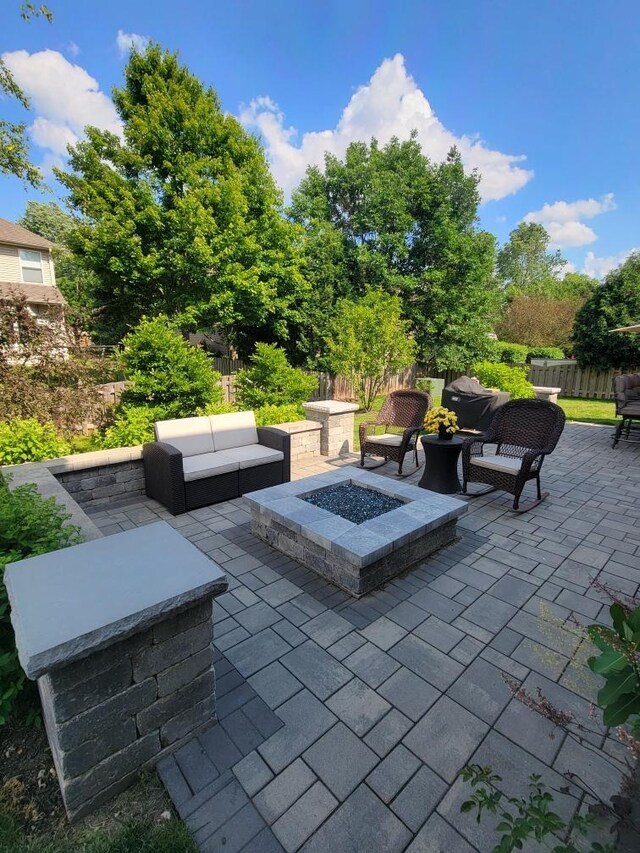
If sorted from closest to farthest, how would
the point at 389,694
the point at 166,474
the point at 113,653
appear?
the point at 113,653, the point at 389,694, the point at 166,474

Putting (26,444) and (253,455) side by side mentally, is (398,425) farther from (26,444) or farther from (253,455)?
(26,444)

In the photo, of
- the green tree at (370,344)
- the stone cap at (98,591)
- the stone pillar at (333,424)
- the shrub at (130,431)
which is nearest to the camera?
the stone cap at (98,591)

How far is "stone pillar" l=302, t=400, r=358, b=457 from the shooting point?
6090mm

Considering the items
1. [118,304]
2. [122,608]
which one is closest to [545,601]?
[122,608]

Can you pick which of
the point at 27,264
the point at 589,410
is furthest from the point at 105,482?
the point at 27,264

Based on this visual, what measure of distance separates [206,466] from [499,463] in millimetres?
3238

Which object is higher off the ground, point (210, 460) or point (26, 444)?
point (26, 444)

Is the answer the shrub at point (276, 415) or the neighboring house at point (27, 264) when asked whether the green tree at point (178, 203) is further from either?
the shrub at point (276, 415)

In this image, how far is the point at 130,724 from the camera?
145 cm

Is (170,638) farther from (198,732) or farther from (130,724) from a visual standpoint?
(198,732)

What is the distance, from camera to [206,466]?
421cm

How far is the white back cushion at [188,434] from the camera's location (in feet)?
14.4

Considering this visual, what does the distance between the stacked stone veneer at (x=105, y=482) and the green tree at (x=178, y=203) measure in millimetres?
7553

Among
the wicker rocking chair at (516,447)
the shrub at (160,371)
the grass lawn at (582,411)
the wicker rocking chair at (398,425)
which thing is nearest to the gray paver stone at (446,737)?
the wicker rocking chair at (516,447)
